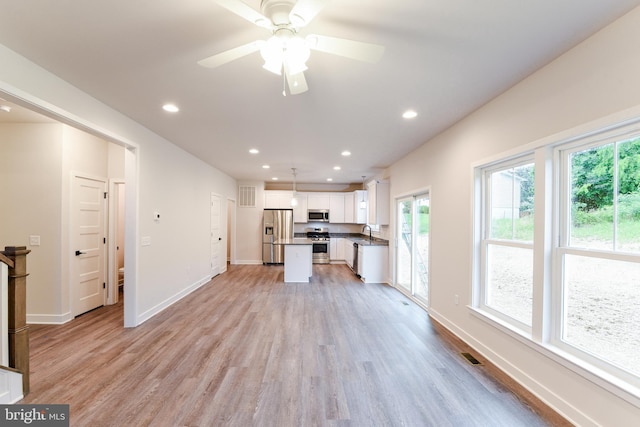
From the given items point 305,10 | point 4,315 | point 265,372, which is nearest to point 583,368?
point 265,372

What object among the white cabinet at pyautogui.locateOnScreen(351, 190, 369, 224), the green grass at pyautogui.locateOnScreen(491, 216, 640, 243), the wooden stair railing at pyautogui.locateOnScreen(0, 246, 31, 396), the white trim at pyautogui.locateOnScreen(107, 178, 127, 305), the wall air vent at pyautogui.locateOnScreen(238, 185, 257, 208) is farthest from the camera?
the wall air vent at pyautogui.locateOnScreen(238, 185, 257, 208)

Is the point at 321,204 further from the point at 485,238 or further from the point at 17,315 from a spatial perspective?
the point at 17,315

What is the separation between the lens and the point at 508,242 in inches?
108

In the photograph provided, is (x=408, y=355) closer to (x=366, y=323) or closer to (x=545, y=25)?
(x=366, y=323)

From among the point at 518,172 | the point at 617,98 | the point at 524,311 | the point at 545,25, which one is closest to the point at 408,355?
the point at 524,311

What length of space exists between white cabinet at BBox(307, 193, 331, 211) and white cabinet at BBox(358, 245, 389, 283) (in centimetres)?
287

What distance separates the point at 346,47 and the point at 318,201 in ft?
24.1

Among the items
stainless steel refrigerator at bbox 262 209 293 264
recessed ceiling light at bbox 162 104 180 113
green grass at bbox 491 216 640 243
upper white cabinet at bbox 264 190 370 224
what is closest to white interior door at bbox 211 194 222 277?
stainless steel refrigerator at bbox 262 209 293 264

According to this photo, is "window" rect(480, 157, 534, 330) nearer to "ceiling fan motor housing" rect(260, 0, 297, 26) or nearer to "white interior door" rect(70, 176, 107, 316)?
"ceiling fan motor housing" rect(260, 0, 297, 26)

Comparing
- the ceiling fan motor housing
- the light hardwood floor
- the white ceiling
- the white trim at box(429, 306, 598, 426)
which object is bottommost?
the light hardwood floor

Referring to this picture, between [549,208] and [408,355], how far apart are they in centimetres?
193

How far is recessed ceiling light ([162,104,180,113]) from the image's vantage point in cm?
302

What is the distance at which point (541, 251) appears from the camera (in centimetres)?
221

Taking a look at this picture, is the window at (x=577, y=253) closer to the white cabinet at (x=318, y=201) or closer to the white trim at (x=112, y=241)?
the white trim at (x=112, y=241)
